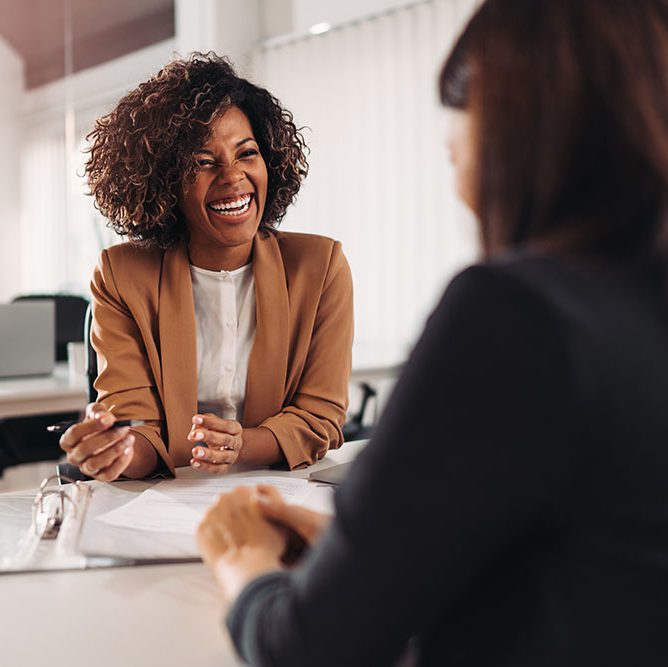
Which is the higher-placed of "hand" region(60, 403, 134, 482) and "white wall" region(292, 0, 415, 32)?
"white wall" region(292, 0, 415, 32)

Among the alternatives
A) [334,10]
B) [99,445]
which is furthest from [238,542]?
[334,10]

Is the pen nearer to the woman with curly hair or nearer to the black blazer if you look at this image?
the woman with curly hair

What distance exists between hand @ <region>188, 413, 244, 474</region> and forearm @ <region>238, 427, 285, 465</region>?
38 mm

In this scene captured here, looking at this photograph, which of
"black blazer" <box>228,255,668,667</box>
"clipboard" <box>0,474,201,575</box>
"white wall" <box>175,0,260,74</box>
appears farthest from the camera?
"white wall" <box>175,0,260,74</box>

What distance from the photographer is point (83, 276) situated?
545cm

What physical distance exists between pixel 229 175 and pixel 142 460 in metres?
0.59

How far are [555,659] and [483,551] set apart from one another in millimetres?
82

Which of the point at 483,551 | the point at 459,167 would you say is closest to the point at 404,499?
the point at 483,551

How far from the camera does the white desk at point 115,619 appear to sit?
2.44 ft

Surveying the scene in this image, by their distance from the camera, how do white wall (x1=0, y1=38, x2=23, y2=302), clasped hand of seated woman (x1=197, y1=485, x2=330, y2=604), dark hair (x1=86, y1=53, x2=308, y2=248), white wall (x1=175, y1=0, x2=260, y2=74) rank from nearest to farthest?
clasped hand of seated woman (x1=197, y1=485, x2=330, y2=604) → dark hair (x1=86, y1=53, x2=308, y2=248) → white wall (x1=175, y1=0, x2=260, y2=74) → white wall (x1=0, y1=38, x2=23, y2=302)

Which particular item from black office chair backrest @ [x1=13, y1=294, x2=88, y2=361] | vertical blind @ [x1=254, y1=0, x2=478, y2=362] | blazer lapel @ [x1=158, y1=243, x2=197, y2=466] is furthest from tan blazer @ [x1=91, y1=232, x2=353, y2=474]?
vertical blind @ [x1=254, y1=0, x2=478, y2=362]

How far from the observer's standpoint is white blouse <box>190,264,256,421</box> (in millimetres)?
1589

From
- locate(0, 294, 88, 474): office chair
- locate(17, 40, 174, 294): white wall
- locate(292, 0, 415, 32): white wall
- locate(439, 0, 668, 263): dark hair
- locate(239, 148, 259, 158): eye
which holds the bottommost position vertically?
locate(0, 294, 88, 474): office chair

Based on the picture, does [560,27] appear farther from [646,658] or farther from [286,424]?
[286,424]
